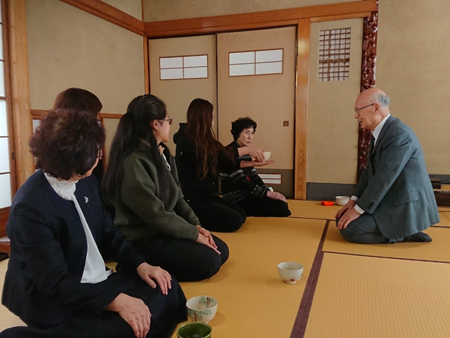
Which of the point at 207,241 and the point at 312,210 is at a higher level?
the point at 207,241

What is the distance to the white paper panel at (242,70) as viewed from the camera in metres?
4.83

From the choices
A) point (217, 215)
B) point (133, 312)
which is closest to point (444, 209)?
point (217, 215)

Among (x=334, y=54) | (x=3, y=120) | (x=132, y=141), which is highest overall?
(x=334, y=54)

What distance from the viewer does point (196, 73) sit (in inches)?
200

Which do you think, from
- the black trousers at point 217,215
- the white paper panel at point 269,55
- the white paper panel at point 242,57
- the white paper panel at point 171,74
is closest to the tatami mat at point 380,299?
the black trousers at point 217,215

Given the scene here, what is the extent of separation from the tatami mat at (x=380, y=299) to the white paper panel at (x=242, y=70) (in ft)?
9.95

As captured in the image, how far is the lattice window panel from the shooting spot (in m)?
4.46

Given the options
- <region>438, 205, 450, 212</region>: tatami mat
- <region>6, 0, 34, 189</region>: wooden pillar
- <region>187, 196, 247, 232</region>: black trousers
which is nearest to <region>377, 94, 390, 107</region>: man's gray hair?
<region>187, 196, 247, 232</region>: black trousers

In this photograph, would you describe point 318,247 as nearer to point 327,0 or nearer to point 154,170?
point 154,170

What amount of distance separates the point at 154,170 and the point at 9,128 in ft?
6.56

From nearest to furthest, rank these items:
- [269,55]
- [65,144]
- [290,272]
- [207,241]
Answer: [65,144] < [290,272] < [207,241] < [269,55]

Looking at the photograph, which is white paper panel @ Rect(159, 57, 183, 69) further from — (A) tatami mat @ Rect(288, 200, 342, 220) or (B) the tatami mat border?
(B) the tatami mat border

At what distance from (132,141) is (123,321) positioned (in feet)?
3.29

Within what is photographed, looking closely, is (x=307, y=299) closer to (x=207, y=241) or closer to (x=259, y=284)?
(x=259, y=284)
